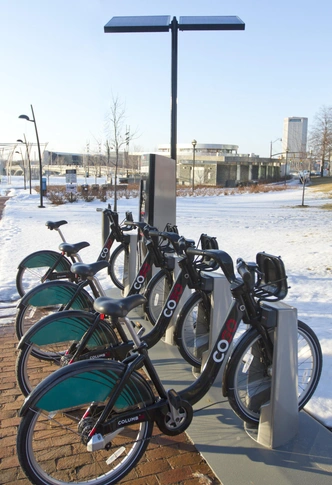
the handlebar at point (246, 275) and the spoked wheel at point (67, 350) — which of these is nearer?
the handlebar at point (246, 275)

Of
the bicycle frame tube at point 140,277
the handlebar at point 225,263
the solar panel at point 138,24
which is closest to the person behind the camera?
the handlebar at point 225,263

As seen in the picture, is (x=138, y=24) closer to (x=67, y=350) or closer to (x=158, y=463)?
(x=67, y=350)

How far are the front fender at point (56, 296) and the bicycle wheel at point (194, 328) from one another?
0.74 m

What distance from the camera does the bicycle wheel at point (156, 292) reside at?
4.32 meters

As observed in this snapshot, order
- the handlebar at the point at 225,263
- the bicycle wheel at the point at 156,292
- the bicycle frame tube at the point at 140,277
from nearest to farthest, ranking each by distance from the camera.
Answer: the handlebar at the point at 225,263
the bicycle wheel at the point at 156,292
the bicycle frame tube at the point at 140,277

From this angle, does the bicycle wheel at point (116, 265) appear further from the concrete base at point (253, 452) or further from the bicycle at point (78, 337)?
the concrete base at point (253, 452)

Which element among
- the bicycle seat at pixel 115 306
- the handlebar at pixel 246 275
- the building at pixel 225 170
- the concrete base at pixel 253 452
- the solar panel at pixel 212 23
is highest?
the solar panel at pixel 212 23

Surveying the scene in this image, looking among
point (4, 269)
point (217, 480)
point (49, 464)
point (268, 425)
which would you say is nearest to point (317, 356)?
point (268, 425)

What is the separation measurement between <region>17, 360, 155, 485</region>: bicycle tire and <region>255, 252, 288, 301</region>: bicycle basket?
909mm

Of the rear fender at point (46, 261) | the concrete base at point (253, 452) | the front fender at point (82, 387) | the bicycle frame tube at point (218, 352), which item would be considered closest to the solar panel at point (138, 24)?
the rear fender at point (46, 261)

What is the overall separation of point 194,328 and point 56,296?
1149mm

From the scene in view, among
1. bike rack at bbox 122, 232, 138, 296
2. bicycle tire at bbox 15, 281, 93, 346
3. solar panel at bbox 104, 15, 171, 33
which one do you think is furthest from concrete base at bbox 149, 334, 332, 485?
solar panel at bbox 104, 15, 171, 33

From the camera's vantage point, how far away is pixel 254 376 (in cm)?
284

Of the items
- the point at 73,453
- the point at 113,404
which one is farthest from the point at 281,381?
the point at 73,453
